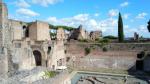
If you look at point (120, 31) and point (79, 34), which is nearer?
point (120, 31)

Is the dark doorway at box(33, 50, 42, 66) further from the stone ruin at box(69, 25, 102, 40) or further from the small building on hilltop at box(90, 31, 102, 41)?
the small building on hilltop at box(90, 31, 102, 41)

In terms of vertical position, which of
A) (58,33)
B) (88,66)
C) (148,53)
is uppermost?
(58,33)

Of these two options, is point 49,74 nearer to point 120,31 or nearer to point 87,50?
point 87,50

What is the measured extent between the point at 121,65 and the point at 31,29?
14.2 meters

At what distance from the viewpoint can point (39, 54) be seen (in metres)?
24.7

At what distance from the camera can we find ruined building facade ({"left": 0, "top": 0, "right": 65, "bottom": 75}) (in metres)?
17.6

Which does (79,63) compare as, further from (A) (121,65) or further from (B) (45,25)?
(B) (45,25)

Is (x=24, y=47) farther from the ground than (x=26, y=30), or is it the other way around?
(x=26, y=30)

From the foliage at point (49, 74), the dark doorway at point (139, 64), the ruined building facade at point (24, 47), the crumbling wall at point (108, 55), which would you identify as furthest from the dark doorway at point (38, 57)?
the dark doorway at point (139, 64)

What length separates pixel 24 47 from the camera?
21.5m

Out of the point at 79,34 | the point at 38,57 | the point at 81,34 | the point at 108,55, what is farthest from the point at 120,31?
the point at 38,57

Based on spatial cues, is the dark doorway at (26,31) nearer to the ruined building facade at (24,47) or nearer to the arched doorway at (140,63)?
the ruined building facade at (24,47)

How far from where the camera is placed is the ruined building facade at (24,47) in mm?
17562

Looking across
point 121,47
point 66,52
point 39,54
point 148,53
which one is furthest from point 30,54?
point 148,53
